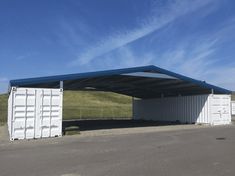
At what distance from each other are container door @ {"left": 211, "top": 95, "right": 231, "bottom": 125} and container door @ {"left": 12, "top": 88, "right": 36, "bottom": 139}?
16594 millimetres

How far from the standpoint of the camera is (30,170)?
11117 millimetres

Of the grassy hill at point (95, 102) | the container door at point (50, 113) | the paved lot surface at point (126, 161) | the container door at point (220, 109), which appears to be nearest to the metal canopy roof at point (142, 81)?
the container door at point (220, 109)

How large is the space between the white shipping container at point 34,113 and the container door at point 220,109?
15.0 metres

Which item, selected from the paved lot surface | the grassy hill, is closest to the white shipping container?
the paved lot surface

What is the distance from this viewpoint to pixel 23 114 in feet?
72.9

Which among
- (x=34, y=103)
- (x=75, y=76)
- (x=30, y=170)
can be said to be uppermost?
(x=75, y=76)

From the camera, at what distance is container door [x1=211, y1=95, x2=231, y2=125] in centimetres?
3341

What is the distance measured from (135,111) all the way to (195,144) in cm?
3215

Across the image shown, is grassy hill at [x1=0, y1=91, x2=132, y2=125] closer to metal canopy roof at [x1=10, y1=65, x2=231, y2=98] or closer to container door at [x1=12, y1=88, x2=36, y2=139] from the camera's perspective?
metal canopy roof at [x1=10, y1=65, x2=231, y2=98]

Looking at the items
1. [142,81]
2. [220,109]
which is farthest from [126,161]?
[220,109]

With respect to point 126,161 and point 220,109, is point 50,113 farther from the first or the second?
point 220,109

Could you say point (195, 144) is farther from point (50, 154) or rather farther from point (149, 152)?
point (50, 154)

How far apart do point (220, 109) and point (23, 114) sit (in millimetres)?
18145

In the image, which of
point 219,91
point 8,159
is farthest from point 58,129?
point 219,91
